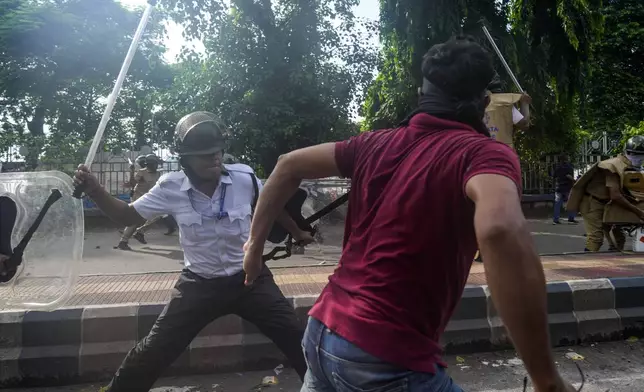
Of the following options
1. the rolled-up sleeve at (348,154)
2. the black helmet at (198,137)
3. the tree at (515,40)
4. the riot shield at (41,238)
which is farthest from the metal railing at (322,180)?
the rolled-up sleeve at (348,154)

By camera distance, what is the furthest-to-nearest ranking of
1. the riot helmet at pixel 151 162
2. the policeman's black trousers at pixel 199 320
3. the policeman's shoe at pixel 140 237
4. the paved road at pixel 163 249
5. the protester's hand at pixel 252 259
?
the riot helmet at pixel 151 162, the policeman's shoe at pixel 140 237, the paved road at pixel 163 249, the policeman's black trousers at pixel 199 320, the protester's hand at pixel 252 259

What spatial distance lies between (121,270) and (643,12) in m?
24.5

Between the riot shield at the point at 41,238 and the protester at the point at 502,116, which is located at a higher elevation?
the protester at the point at 502,116

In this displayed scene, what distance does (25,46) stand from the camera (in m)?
22.5

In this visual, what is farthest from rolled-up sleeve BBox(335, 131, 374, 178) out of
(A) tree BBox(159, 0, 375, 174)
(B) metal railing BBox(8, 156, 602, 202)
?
(A) tree BBox(159, 0, 375, 174)

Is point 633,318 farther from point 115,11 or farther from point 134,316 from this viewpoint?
point 115,11

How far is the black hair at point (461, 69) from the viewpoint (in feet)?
4.42

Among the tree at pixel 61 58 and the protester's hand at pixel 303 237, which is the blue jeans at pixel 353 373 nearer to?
the protester's hand at pixel 303 237

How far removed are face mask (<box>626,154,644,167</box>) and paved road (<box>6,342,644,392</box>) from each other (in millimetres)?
3534

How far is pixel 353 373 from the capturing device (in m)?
1.37

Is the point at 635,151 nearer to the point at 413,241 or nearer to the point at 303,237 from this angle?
the point at 303,237

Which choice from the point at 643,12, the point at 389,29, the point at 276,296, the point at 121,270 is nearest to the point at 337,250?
the point at 121,270

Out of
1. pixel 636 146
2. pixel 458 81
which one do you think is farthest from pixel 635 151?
pixel 458 81

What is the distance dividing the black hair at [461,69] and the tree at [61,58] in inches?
799
